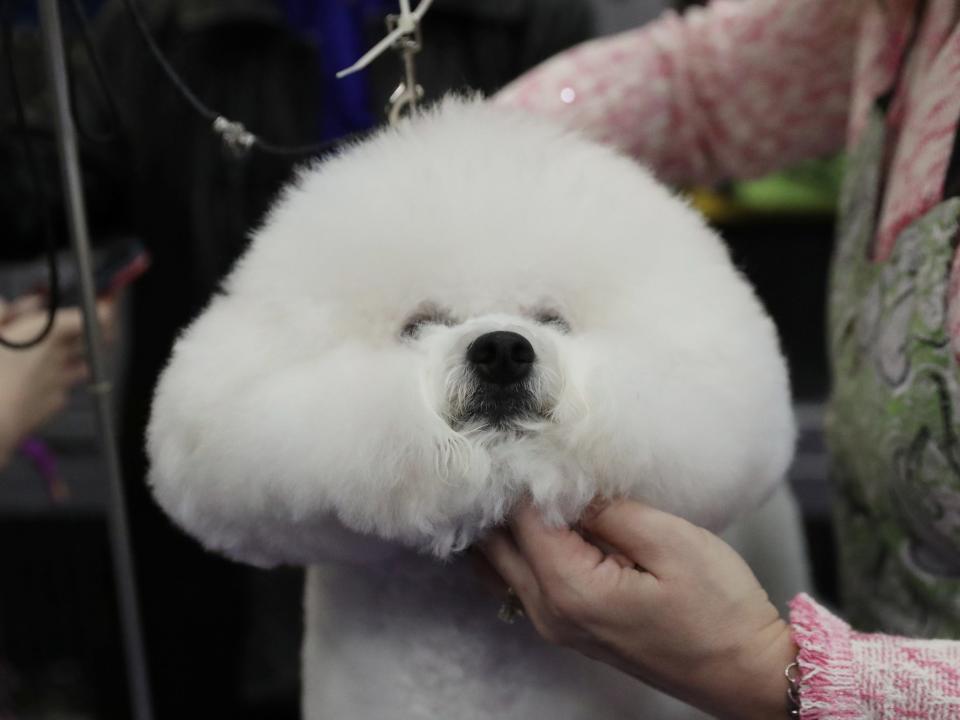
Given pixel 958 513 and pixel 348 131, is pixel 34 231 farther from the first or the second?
pixel 958 513

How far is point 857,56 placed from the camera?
0.71m

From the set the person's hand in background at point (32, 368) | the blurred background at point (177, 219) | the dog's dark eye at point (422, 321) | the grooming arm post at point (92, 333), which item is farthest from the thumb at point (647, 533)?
the blurred background at point (177, 219)

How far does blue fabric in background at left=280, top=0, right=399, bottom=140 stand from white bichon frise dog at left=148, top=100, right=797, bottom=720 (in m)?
0.52

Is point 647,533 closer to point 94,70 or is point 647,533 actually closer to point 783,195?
point 94,70

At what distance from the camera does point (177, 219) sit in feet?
3.60

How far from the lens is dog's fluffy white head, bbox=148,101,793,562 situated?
1.38 ft

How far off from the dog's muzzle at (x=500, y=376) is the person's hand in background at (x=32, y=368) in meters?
0.42

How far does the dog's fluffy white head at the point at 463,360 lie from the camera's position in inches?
16.5

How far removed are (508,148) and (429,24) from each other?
629 mm

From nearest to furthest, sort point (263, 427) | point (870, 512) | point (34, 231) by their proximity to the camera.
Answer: point (263, 427) → point (870, 512) → point (34, 231)

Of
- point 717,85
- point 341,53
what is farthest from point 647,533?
point 341,53

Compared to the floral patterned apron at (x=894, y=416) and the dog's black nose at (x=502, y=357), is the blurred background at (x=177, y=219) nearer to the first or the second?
the floral patterned apron at (x=894, y=416)

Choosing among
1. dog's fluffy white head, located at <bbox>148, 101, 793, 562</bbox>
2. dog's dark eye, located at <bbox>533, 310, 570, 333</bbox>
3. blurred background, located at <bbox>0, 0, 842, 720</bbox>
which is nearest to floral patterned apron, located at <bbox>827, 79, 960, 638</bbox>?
dog's fluffy white head, located at <bbox>148, 101, 793, 562</bbox>

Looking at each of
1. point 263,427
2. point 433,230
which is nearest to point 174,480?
point 263,427
